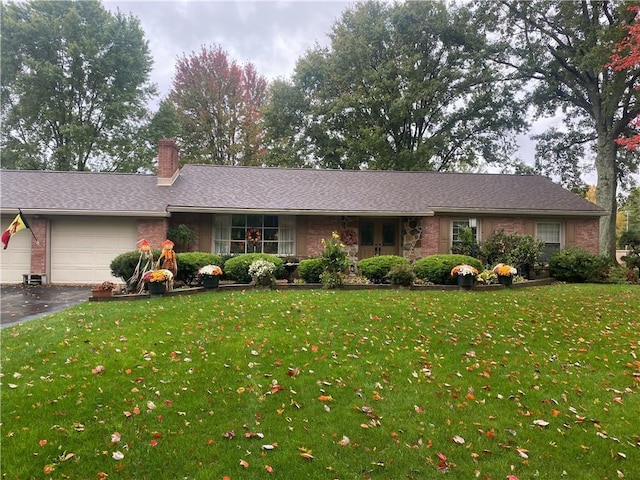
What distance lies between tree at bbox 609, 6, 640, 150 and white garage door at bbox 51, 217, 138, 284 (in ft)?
56.0

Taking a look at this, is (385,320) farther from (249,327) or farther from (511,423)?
(511,423)

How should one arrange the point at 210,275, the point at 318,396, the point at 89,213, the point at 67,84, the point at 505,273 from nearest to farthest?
the point at 318,396, the point at 210,275, the point at 505,273, the point at 89,213, the point at 67,84

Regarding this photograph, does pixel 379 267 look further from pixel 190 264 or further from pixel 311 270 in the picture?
pixel 190 264

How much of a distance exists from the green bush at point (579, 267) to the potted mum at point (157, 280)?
12.1 meters

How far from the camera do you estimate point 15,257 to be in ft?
40.5

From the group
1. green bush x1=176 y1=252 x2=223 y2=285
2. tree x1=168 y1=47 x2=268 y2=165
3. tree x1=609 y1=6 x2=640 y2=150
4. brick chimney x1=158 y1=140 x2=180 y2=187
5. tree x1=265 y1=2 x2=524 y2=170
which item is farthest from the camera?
tree x1=168 y1=47 x2=268 y2=165

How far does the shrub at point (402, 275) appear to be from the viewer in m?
10.2

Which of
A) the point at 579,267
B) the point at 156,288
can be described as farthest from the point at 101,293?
the point at 579,267

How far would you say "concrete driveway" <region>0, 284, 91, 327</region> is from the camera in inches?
293

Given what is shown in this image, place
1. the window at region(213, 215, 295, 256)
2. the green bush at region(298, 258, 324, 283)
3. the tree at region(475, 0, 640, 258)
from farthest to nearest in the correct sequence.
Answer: the tree at region(475, 0, 640, 258)
the window at region(213, 215, 295, 256)
the green bush at region(298, 258, 324, 283)

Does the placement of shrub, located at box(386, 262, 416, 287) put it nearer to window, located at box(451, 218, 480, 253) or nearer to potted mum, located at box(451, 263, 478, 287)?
potted mum, located at box(451, 263, 478, 287)

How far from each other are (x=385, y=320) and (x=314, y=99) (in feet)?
72.3

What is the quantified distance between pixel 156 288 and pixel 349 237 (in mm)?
7312

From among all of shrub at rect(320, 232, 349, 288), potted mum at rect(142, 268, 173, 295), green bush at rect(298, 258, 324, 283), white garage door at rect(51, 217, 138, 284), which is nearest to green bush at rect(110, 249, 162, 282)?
potted mum at rect(142, 268, 173, 295)
